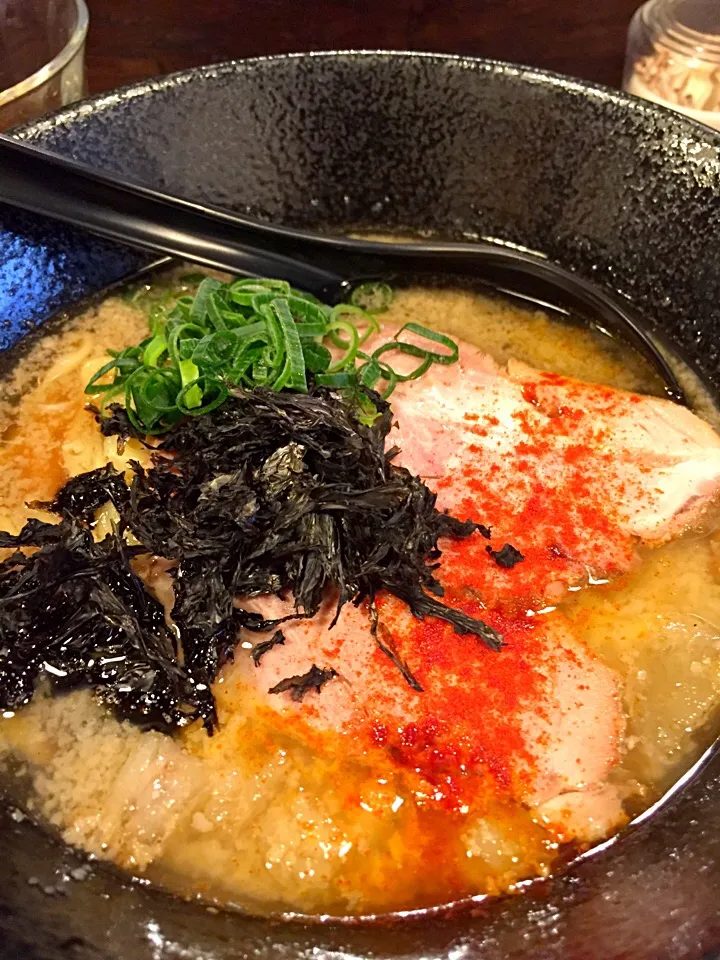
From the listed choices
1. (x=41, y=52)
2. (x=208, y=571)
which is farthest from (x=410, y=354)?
(x=41, y=52)

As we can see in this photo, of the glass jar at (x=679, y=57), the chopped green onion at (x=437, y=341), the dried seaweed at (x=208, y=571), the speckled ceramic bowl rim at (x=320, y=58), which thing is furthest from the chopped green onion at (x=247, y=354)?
the glass jar at (x=679, y=57)

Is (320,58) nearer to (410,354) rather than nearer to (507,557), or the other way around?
(410,354)

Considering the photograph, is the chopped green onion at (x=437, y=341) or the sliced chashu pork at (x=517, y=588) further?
the chopped green onion at (x=437, y=341)

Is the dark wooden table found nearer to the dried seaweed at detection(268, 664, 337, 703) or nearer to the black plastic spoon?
Result: the black plastic spoon

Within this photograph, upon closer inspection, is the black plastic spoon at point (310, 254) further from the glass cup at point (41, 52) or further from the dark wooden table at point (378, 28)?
the dark wooden table at point (378, 28)

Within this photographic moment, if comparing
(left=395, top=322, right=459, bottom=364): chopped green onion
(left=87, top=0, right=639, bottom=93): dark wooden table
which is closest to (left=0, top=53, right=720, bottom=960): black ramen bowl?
(left=395, top=322, right=459, bottom=364): chopped green onion

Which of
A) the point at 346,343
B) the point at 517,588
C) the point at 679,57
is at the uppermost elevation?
the point at 679,57
